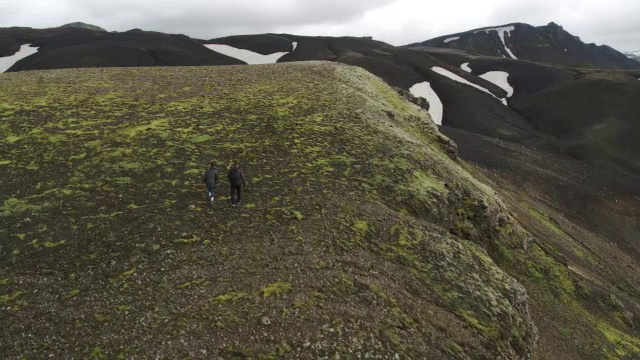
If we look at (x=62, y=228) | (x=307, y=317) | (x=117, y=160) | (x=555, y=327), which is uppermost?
(x=117, y=160)

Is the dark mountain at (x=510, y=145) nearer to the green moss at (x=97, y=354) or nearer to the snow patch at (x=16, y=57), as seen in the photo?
the snow patch at (x=16, y=57)

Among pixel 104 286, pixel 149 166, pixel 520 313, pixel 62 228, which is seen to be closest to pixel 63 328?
pixel 104 286

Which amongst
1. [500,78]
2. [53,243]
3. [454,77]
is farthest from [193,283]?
[500,78]

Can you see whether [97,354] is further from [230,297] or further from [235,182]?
[235,182]

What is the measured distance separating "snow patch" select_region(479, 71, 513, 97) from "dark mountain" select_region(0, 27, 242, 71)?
292 feet

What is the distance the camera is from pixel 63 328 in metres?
15.4

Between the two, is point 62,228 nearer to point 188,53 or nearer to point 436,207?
point 436,207

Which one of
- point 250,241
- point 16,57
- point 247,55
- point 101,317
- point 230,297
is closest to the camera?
point 101,317

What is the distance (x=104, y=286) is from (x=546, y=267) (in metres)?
30.0

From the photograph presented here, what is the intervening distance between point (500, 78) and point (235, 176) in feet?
507

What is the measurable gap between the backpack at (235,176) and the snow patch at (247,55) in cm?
12951

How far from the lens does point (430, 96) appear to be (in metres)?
121

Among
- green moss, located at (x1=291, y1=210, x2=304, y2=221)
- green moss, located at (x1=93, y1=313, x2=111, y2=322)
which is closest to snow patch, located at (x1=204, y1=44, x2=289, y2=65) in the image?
green moss, located at (x1=291, y1=210, x2=304, y2=221)

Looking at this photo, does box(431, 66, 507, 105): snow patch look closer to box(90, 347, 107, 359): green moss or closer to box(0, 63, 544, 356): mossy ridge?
box(0, 63, 544, 356): mossy ridge
